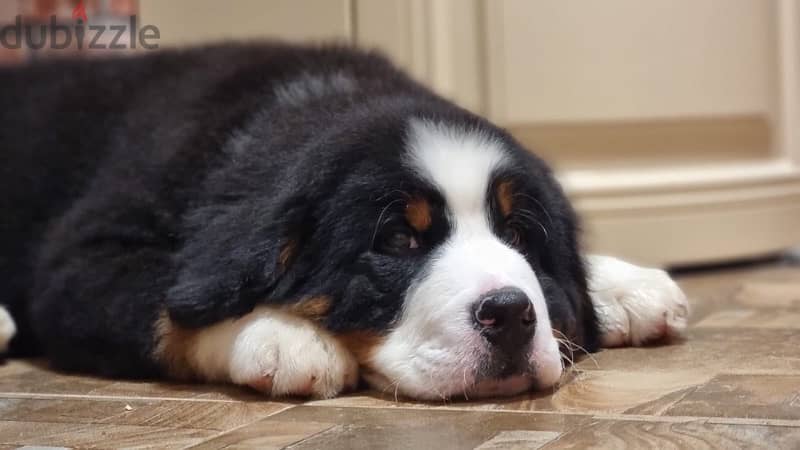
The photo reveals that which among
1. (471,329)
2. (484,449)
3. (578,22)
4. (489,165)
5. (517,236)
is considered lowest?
(484,449)

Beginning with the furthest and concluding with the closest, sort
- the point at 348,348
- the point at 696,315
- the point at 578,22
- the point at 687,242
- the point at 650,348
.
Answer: the point at 687,242 → the point at 578,22 → the point at 696,315 → the point at 650,348 → the point at 348,348

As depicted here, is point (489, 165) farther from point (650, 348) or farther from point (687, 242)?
point (687, 242)

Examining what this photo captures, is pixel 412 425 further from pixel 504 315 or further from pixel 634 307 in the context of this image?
pixel 634 307

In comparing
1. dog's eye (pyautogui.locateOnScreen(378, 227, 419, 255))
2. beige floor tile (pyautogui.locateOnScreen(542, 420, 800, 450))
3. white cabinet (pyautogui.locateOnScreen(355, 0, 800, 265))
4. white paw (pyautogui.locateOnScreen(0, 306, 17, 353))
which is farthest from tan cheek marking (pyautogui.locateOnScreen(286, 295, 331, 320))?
white cabinet (pyautogui.locateOnScreen(355, 0, 800, 265))

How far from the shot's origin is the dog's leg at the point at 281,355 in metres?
2.15

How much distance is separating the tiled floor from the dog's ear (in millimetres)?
166

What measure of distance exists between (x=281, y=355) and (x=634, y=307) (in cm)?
89

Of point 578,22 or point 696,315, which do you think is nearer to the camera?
point 696,315

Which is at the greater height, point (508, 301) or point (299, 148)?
point (299, 148)

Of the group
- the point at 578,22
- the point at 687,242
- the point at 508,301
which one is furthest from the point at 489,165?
the point at 687,242

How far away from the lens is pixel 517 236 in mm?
2312

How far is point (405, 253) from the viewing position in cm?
219

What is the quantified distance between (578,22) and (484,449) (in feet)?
8.36

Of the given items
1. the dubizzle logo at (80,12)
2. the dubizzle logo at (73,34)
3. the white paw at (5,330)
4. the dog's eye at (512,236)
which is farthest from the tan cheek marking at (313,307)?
the dubizzle logo at (80,12)
